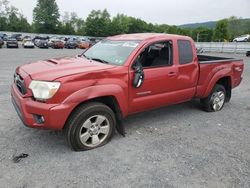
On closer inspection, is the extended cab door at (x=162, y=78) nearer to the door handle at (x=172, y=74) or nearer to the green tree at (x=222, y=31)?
the door handle at (x=172, y=74)

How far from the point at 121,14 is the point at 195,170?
113m

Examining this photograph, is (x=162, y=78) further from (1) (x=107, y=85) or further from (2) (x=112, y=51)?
(1) (x=107, y=85)

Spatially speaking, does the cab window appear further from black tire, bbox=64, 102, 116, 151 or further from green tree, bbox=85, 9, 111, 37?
green tree, bbox=85, 9, 111, 37

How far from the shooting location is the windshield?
4.29 metres

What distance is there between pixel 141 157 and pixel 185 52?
7.98 ft

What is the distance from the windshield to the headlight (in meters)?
1.22

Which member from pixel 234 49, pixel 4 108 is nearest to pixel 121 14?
pixel 234 49

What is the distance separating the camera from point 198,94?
544 centimetres

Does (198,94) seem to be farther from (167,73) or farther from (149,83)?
(149,83)

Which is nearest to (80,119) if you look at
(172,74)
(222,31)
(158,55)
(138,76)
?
(138,76)

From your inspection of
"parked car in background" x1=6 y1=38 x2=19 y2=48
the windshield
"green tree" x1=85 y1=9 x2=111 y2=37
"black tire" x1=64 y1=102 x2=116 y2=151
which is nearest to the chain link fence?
"parked car in background" x1=6 y1=38 x2=19 y2=48

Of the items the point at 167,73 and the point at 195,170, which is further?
the point at 167,73

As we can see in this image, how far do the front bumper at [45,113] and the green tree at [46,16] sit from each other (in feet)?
276

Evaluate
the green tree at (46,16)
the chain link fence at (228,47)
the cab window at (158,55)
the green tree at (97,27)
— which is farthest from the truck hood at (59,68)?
the green tree at (46,16)
